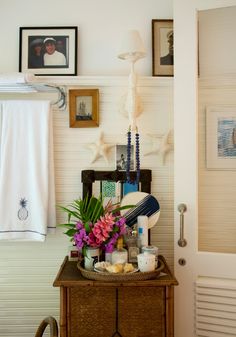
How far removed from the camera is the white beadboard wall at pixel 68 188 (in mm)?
2041

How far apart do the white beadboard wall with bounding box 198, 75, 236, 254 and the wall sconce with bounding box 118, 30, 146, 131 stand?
0.37 metres

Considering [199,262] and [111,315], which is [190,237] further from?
[111,315]

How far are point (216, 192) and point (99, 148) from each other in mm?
736

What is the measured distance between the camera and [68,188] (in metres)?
2.08

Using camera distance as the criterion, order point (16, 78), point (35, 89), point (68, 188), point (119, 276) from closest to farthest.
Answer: point (119, 276)
point (16, 78)
point (35, 89)
point (68, 188)

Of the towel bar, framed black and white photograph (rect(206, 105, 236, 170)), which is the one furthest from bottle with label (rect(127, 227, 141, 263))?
the towel bar

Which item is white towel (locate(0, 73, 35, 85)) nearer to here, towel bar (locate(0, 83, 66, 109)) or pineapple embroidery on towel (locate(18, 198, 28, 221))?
towel bar (locate(0, 83, 66, 109))

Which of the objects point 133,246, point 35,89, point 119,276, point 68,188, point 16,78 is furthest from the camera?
point 68,188

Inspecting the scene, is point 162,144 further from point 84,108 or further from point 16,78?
point 16,78

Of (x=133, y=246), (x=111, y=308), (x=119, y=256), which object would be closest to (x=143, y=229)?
(x=133, y=246)

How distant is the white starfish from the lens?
79.4 inches

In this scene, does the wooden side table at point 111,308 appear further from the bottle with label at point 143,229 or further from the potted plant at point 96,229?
the bottle with label at point 143,229

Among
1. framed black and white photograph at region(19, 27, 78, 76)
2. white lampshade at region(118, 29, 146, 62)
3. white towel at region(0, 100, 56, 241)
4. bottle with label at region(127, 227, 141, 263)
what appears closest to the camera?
bottle with label at region(127, 227, 141, 263)

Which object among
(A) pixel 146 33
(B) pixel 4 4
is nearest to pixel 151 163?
(A) pixel 146 33
